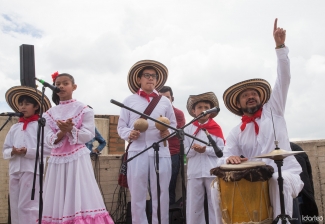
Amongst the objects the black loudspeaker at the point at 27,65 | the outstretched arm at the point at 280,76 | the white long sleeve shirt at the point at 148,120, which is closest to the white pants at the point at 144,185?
the white long sleeve shirt at the point at 148,120

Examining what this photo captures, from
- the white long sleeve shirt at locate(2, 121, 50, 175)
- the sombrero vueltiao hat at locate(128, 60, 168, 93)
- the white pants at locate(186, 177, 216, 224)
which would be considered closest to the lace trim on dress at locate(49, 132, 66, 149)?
the white long sleeve shirt at locate(2, 121, 50, 175)

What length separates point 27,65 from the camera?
234 inches

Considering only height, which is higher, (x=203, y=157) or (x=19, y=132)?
(x=19, y=132)

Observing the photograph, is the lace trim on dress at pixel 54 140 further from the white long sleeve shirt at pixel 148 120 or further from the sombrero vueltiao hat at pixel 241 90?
the sombrero vueltiao hat at pixel 241 90

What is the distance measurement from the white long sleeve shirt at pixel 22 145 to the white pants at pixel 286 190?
10.2 feet

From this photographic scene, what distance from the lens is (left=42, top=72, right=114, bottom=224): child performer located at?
4.44m

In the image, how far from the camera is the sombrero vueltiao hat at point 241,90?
4484mm

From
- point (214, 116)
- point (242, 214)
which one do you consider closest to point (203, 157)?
point (214, 116)

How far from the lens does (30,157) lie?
525 cm

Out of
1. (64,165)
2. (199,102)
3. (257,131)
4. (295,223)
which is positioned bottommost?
(295,223)

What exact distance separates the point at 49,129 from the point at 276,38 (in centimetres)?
305

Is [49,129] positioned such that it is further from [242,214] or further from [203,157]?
[242,214]

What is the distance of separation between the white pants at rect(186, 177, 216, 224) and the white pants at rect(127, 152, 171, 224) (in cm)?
73

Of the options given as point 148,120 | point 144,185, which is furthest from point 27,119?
point 144,185
